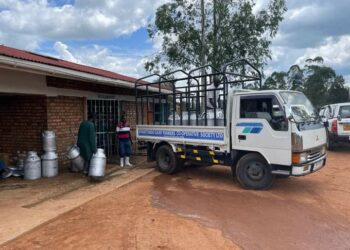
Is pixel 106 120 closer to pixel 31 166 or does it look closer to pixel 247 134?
pixel 31 166

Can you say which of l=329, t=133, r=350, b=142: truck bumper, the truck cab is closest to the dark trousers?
the truck cab

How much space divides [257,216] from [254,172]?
1889 mm

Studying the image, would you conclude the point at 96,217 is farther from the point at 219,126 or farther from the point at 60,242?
the point at 219,126

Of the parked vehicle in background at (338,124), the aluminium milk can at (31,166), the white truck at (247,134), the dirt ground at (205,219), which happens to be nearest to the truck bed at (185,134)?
the white truck at (247,134)

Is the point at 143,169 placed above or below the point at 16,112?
below

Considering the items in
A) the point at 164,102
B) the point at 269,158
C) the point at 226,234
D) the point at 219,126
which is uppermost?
the point at 164,102

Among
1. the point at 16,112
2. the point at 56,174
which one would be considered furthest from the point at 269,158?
the point at 16,112

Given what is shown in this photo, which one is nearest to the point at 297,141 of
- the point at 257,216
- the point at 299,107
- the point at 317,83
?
the point at 299,107

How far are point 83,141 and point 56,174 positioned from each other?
112cm

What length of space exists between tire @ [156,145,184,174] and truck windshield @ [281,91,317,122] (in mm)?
3316

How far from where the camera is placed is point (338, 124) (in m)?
13.0

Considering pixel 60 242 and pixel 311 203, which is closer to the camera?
pixel 60 242

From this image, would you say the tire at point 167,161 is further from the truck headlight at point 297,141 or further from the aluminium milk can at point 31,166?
the truck headlight at point 297,141

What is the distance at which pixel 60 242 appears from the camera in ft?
15.7
